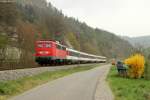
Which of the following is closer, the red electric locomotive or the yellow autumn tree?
the yellow autumn tree

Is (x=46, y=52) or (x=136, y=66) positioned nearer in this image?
(x=136, y=66)

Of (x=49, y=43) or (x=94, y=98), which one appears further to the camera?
(x=49, y=43)

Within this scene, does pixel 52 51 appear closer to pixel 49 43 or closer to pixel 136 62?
pixel 49 43

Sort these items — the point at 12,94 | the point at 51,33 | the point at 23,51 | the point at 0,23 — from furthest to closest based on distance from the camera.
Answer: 1. the point at 51,33
2. the point at 23,51
3. the point at 0,23
4. the point at 12,94

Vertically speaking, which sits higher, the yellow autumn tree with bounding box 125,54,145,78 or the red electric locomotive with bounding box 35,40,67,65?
the red electric locomotive with bounding box 35,40,67,65

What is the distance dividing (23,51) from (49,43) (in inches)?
664

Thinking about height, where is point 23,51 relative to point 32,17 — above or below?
below

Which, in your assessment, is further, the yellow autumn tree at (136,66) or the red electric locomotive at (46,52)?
the red electric locomotive at (46,52)

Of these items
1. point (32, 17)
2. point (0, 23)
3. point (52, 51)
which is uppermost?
point (32, 17)

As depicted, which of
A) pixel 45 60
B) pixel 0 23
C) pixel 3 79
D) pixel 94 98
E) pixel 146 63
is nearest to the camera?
pixel 94 98

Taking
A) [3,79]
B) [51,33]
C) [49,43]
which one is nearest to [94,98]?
[3,79]

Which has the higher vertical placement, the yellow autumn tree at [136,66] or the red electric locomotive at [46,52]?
the red electric locomotive at [46,52]

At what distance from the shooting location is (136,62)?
45.3 metres

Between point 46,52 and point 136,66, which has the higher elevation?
point 46,52
